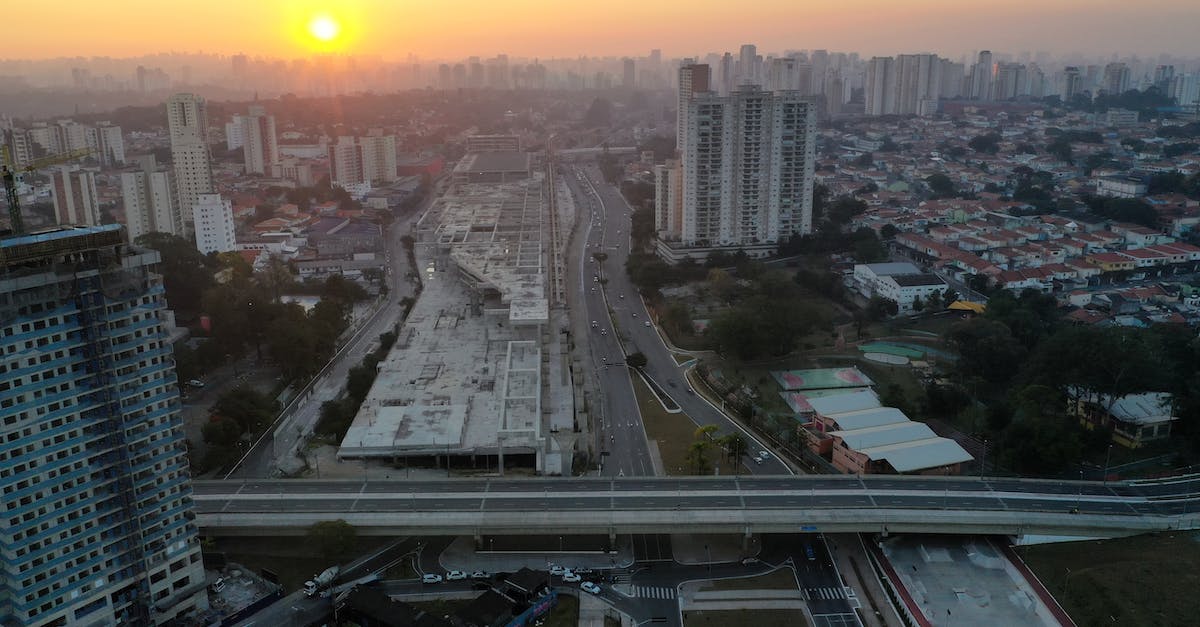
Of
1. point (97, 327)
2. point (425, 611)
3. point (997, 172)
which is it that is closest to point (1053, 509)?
point (425, 611)

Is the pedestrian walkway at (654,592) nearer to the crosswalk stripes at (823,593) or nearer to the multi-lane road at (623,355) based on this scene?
the crosswalk stripes at (823,593)

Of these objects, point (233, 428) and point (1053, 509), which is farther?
point (233, 428)

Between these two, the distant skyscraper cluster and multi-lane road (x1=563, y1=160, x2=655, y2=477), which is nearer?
multi-lane road (x1=563, y1=160, x2=655, y2=477)

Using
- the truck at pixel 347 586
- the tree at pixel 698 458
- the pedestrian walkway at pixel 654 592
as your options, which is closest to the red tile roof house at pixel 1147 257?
the tree at pixel 698 458

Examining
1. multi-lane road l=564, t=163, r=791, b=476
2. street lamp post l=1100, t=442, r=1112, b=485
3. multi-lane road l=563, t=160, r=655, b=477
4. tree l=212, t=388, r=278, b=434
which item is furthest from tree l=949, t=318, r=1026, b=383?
tree l=212, t=388, r=278, b=434

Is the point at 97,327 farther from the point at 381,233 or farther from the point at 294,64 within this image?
the point at 294,64

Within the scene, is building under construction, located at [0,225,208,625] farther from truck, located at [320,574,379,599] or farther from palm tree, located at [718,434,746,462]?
palm tree, located at [718,434,746,462]

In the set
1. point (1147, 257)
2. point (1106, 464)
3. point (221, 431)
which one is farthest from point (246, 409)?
point (1147, 257)

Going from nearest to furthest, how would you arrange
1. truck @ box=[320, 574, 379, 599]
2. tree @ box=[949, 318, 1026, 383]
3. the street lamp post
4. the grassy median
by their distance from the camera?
the grassy median, truck @ box=[320, 574, 379, 599], the street lamp post, tree @ box=[949, 318, 1026, 383]
